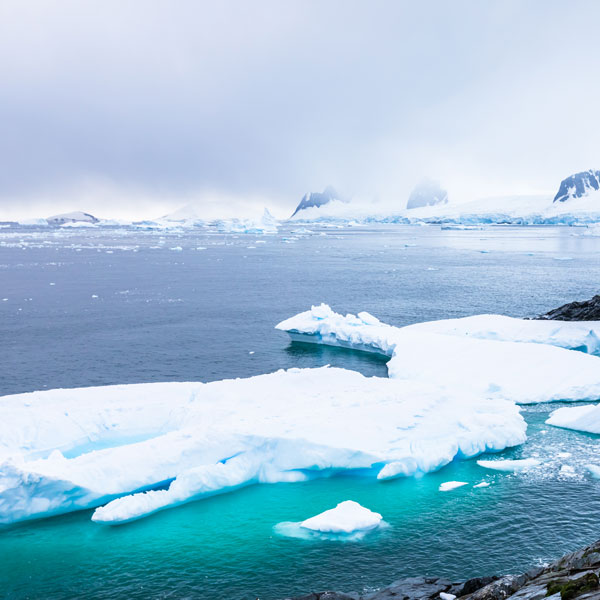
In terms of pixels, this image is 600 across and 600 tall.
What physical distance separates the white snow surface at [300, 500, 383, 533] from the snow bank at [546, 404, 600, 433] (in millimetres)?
8459

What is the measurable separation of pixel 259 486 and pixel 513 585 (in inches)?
285

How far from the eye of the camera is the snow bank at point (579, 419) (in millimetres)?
18078


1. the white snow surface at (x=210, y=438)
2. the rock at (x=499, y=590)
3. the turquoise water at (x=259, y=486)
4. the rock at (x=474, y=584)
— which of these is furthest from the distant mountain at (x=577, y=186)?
the rock at (x=499, y=590)

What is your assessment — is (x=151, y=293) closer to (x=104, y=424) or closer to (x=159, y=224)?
(x=104, y=424)

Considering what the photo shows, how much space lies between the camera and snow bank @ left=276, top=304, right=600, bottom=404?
21.8m

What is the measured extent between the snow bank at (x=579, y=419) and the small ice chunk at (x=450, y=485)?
17.4 feet

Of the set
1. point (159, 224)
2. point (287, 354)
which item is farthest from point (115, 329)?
point (159, 224)

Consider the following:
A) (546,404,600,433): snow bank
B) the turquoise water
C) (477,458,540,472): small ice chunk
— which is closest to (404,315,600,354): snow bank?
the turquoise water

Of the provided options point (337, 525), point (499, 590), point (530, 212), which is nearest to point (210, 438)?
point (337, 525)

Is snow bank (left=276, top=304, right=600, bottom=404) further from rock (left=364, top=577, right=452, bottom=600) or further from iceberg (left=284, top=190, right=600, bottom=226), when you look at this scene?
iceberg (left=284, top=190, right=600, bottom=226)

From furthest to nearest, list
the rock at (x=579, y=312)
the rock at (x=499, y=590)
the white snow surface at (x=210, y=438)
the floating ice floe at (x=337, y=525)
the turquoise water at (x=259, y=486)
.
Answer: the rock at (x=579, y=312) < the white snow surface at (x=210, y=438) < the floating ice floe at (x=337, y=525) < the turquoise water at (x=259, y=486) < the rock at (x=499, y=590)

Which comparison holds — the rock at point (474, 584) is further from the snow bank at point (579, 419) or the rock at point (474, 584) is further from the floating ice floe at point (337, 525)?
the snow bank at point (579, 419)

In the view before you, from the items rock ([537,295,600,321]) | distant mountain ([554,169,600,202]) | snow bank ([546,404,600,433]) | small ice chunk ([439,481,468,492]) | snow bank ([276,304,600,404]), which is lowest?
small ice chunk ([439,481,468,492])

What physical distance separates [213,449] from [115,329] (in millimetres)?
19835
